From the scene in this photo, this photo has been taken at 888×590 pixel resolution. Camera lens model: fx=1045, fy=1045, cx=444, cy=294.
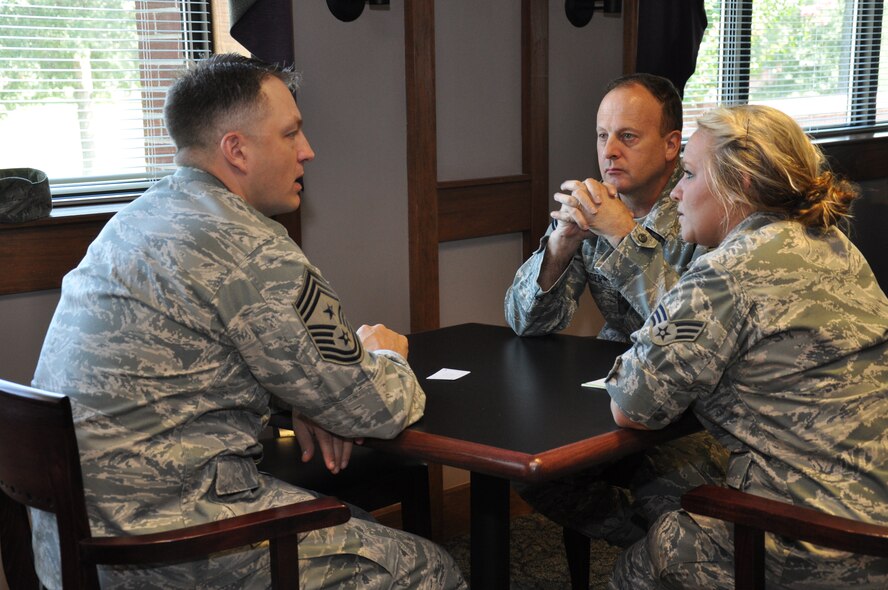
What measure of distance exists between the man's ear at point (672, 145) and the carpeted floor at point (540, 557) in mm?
1256

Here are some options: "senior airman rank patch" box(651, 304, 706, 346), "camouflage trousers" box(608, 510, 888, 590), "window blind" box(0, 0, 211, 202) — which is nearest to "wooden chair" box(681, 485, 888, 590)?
"camouflage trousers" box(608, 510, 888, 590)

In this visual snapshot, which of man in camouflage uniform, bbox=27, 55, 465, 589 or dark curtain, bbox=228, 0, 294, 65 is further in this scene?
dark curtain, bbox=228, 0, 294, 65

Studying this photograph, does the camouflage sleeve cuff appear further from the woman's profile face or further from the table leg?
the table leg

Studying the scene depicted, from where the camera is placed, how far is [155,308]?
65.9 inches

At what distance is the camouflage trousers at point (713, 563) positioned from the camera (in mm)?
1705

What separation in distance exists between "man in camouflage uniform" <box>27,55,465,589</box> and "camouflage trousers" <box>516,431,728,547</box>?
761 mm

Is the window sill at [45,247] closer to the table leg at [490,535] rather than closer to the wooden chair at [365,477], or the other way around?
the wooden chair at [365,477]

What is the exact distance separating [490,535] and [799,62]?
4.02 meters

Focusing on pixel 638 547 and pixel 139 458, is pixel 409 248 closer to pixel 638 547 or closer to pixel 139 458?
pixel 638 547

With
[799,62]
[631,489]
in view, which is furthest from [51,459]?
[799,62]

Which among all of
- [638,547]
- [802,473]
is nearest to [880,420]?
[802,473]

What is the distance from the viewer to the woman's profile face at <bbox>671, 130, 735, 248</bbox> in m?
1.91

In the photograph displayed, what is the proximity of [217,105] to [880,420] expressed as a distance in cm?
125

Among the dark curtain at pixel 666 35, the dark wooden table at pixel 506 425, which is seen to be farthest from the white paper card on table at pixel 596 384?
the dark curtain at pixel 666 35
